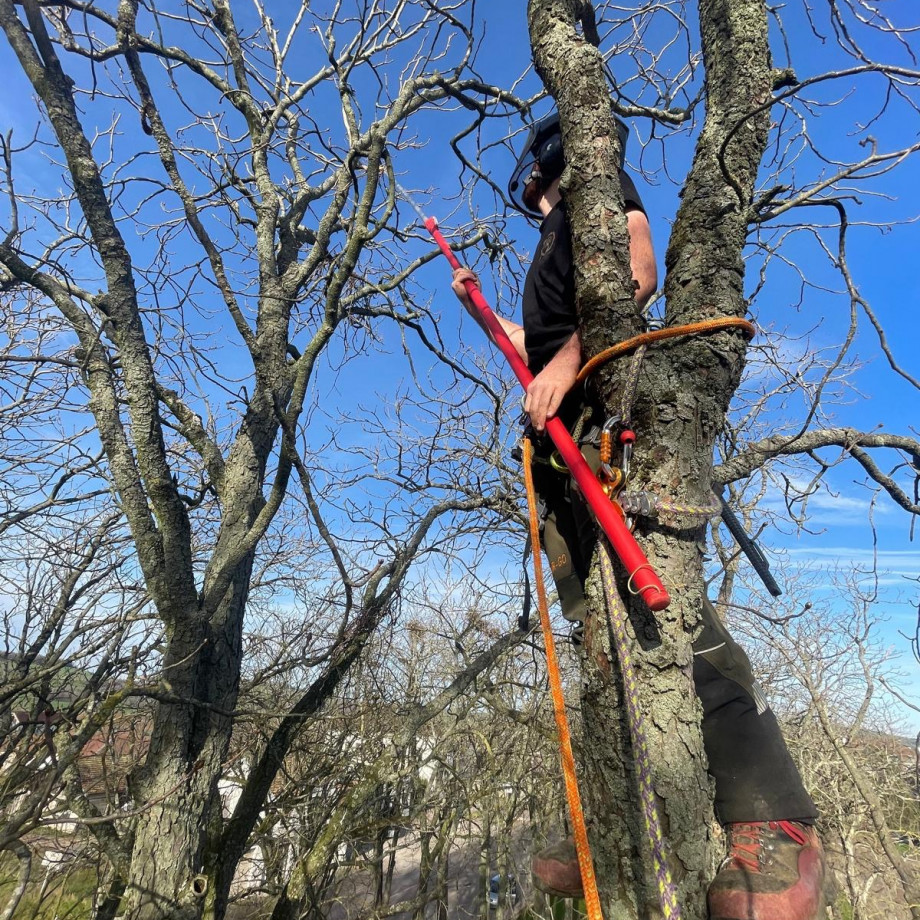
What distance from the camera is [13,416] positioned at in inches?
197

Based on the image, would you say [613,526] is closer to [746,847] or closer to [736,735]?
[736,735]

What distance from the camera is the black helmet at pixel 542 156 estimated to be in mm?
1794

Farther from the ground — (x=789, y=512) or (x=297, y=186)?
(x=297, y=186)

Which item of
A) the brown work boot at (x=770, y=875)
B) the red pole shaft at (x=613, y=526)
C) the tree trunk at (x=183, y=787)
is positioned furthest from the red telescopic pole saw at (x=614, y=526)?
the tree trunk at (x=183, y=787)

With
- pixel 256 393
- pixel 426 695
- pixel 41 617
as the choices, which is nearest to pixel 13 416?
pixel 41 617

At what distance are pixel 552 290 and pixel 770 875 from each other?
1.40 meters

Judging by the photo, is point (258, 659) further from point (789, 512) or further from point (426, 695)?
point (789, 512)

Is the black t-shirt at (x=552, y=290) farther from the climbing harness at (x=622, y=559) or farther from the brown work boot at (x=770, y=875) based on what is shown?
the brown work boot at (x=770, y=875)

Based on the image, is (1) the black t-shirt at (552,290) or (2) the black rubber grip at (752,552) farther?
(2) the black rubber grip at (752,552)

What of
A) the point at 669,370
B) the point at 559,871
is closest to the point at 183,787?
the point at 559,871

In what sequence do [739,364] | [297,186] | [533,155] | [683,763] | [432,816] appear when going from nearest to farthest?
[683,763] → [739,364] → [533,155] → [297,186] → [432,816]

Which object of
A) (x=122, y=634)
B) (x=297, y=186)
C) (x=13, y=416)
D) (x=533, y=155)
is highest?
(x=297, y=186)

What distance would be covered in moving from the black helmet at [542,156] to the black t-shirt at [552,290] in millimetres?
175

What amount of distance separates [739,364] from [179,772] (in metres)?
3.24
